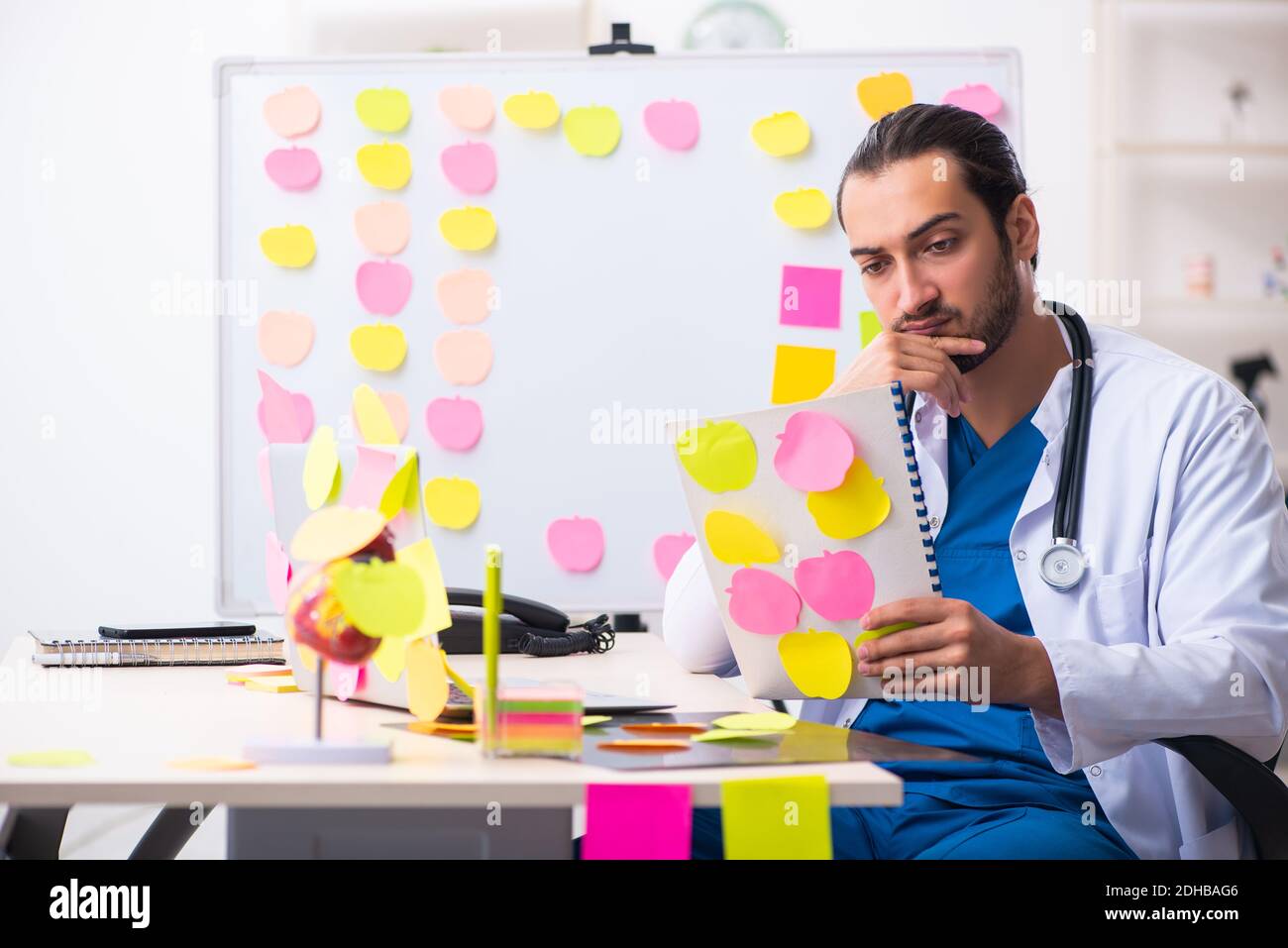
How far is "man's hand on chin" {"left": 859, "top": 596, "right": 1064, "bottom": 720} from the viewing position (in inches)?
43.2

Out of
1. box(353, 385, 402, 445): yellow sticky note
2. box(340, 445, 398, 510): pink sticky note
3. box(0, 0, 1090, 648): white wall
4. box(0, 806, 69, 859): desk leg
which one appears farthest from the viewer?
box(0, 0, 1090, 648): white wall

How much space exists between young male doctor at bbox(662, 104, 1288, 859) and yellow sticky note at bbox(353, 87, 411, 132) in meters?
0.94

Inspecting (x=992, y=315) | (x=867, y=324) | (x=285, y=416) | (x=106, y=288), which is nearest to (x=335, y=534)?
(x=992, y=315)

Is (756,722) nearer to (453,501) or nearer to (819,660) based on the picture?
(819,660)

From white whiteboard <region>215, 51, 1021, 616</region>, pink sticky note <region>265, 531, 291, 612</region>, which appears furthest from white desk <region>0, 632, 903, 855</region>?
white whiteboard <region>215, 51, 1021, 616</region>

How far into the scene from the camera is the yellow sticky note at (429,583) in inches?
38.3

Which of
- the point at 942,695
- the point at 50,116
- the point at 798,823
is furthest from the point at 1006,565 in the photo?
the point at 50,116

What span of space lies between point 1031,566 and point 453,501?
1119 mm

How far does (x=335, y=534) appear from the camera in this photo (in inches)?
37.7

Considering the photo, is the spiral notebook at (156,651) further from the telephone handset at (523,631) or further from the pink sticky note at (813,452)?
the pink sticky note at (813,452)

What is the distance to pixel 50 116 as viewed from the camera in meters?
3.05

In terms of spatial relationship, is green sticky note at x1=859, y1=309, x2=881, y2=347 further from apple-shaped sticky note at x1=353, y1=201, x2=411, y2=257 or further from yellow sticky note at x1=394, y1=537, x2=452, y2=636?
yellow sticky note at x1=394, y1=537, x2=452, y2=636
